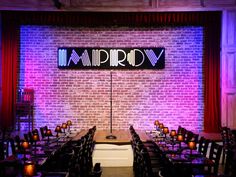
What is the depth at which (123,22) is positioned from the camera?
13.6 metres

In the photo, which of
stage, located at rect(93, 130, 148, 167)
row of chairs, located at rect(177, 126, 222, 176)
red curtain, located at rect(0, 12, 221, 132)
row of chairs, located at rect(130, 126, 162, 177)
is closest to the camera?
row of chairs, located at rect(130, 126, 162, 177)

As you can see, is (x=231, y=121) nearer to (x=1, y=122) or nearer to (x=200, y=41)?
(x=200, y=41)

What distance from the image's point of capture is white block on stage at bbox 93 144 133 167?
9.53 m

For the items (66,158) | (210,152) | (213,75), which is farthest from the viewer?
(213,75)

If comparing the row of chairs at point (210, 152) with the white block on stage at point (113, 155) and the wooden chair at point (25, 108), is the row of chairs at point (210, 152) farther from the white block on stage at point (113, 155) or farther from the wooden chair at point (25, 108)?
the wooden chair at point (25, 108)

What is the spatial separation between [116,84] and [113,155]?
445 centimetres

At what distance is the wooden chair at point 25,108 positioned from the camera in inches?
522

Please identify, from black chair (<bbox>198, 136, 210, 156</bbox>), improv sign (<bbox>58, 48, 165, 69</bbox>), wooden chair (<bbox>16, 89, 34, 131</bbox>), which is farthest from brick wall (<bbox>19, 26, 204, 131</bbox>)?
black chair (<bbox>198, 136, 210, 156</bbox>)

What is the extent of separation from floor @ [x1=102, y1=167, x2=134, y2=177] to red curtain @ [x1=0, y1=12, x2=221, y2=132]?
15.1 feet

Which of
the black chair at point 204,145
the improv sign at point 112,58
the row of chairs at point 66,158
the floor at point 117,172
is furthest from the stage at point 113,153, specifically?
the improv sign at point 112,58

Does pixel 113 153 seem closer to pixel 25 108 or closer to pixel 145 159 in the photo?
pixel 145 159

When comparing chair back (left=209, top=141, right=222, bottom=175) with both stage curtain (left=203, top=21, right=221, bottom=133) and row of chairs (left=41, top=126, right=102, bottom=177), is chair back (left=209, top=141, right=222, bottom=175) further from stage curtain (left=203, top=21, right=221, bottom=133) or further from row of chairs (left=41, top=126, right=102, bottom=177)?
stage curtain (left=203, top=21, right=221, bottom=133)

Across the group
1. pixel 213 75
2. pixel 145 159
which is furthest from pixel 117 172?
pixel 213 75

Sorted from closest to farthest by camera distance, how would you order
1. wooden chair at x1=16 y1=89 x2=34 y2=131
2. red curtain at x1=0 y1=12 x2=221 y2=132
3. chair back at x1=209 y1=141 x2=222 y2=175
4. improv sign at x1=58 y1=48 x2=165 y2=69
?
1. chair back at x1=209 y1=141 x2=222 y2=175
2. wooden chair at x1=16 y1=89 x2=34 y2=131
3. red curtain at x1=0 y1=12 x2=221 y2=132
4. improv sign at x1=58 y1=48 x2=165 y2=69
